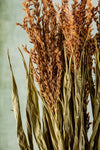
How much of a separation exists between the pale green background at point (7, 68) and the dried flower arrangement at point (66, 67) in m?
0.61

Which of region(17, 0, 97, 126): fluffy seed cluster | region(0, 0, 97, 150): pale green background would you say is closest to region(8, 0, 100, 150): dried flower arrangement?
region(17, 0, 97, 126): fluffy seed cluster

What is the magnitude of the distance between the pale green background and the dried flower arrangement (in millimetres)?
614

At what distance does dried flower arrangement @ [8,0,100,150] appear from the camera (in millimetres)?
846

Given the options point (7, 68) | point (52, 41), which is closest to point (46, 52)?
point (52, 41)

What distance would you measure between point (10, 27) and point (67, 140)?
0.94m

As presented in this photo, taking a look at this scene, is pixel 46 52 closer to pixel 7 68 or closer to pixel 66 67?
pixel 66 67

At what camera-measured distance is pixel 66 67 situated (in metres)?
0.86

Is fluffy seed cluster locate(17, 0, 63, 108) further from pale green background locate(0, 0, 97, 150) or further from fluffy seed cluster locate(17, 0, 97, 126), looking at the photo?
pale green background locate(0, 0, 97, 150)

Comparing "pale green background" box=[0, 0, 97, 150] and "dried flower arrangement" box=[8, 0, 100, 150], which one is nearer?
"dried flower arrangement" box=[8, 0, 100, 150]

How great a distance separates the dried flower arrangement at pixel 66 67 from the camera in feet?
2.78

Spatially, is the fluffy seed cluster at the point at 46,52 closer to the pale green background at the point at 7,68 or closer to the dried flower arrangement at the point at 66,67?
the dried flower arrangement at the point at 66,67

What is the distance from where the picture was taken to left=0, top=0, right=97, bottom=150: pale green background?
59.1 inches

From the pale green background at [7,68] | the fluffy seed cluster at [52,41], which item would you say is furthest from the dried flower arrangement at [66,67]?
the pale green background at [7,68]

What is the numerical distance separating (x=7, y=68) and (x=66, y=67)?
78cm
